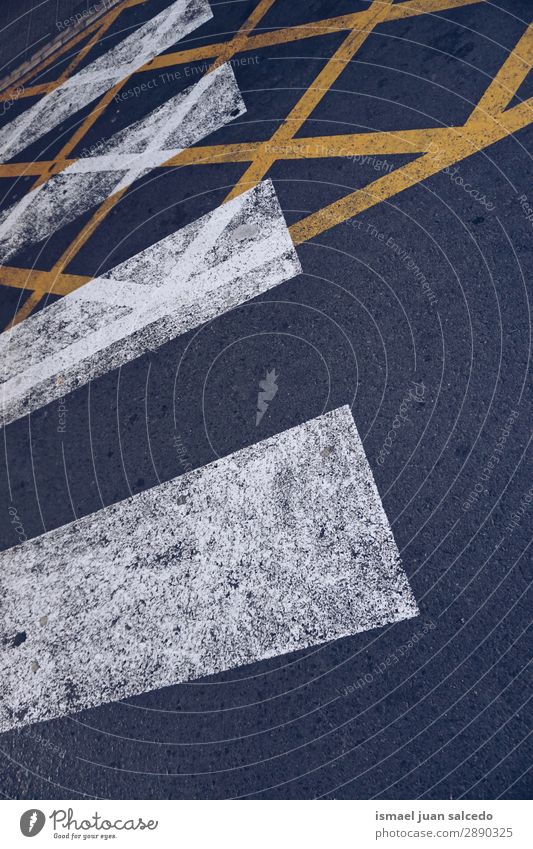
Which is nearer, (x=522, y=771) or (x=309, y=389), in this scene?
(x=522, y=771)

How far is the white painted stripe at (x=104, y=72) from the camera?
213 inches

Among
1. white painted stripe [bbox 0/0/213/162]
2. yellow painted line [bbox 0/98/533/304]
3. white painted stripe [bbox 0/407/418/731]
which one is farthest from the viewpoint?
white painted stripe [bbox 0/0/213/162]

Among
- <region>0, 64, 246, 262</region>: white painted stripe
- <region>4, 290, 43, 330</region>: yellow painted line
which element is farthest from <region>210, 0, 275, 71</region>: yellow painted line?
<region>4, 290, 43, 330</region>: yellow painted line

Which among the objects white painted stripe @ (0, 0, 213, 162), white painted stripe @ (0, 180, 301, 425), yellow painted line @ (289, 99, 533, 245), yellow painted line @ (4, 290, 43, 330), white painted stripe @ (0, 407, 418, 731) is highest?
white painted stripe @ (0, 0, 213, 162)

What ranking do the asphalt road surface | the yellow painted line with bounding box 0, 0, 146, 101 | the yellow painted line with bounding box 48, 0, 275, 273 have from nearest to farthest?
the asphalt road surface → the yellow painted line with bounding box 48, 0, 275, 273 → the yellow painted line with bounding box 0, 0, 146, 101

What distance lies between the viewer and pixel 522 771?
8.52ft

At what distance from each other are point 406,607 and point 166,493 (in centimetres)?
139

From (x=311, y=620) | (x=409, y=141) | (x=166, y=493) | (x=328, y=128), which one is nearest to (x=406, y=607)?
(x=311, y=620)

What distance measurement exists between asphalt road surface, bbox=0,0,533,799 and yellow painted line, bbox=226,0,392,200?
2cm

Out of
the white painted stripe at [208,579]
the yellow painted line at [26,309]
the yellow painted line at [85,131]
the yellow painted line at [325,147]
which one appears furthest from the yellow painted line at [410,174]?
the yellow painted line at [26,309]

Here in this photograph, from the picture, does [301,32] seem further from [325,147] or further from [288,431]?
[288,431]

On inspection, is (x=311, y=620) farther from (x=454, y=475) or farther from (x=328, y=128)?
(x=328, y=128)

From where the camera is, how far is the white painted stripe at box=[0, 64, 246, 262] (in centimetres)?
468

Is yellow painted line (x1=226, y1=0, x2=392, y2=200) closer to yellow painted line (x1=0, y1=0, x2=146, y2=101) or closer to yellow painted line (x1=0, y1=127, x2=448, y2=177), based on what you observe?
yellow painted line (x1=0, y1=127, x2=448, y2=177)
